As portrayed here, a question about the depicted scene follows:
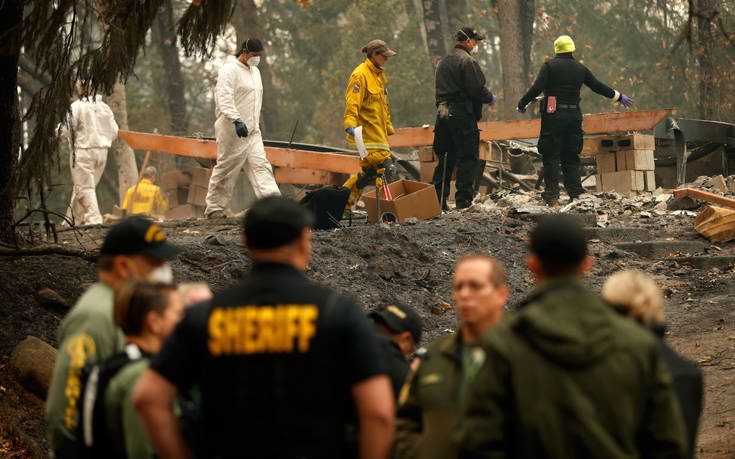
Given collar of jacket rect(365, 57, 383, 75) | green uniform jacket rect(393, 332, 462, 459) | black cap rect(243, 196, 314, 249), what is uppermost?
collar of jacket rect(365, 57, 383, 75)

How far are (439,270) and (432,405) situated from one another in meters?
7.33

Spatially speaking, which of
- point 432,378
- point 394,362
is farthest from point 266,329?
point 394,362

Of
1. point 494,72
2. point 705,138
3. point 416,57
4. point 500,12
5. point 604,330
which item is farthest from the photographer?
point 494,72

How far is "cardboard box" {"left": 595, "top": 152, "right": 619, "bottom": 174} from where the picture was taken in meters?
15.8

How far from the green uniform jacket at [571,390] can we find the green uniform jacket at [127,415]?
1.02 metres

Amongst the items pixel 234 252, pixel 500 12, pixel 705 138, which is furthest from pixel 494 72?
pixel 234 252

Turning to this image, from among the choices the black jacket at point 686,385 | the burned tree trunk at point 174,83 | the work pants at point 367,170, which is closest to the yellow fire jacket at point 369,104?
the work pants at point 367,170

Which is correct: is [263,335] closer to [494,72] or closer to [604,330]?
[604,330]

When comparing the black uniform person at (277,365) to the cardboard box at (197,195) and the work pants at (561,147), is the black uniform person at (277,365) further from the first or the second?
the cardboard box at (197,195)

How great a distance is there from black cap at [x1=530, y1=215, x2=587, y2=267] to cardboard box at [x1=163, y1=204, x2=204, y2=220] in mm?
16828

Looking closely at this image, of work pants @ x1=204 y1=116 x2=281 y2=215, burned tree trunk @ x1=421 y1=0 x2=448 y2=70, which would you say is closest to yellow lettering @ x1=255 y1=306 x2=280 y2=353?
work pants @ x1=204 y1=116 x2=281 y2=215

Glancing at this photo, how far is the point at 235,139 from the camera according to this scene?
12258 mm

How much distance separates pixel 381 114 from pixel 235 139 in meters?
1.87

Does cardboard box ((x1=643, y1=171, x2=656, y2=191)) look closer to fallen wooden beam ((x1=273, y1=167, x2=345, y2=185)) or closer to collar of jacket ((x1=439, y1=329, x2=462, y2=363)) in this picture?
fallen wooden beam ((x1=273, y1=167, x2=345, y2=185))
